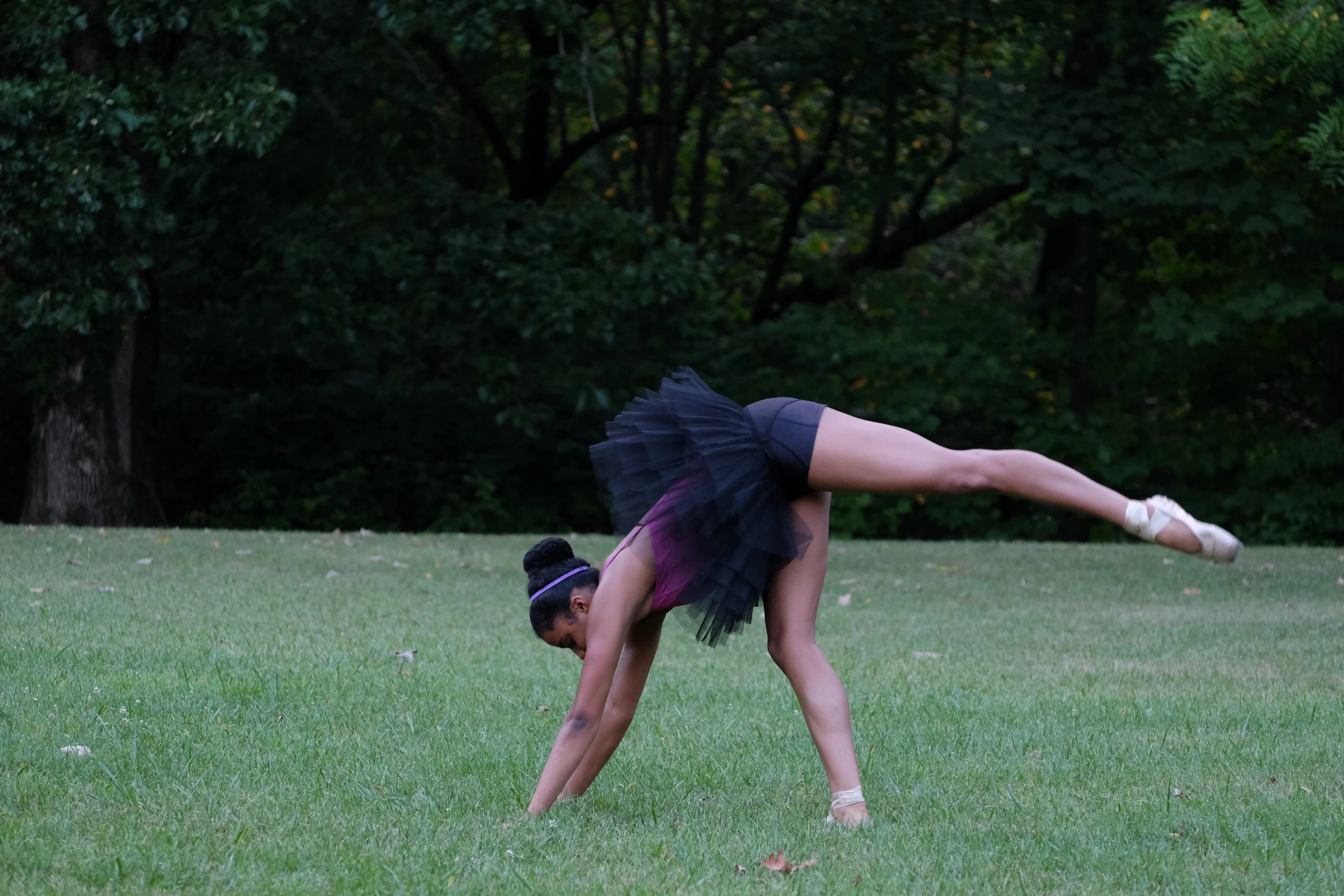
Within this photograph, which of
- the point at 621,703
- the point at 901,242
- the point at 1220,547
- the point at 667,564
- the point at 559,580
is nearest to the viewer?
the point at 1220,547

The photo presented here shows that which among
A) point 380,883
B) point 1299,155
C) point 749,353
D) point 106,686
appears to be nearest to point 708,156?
point 749,353

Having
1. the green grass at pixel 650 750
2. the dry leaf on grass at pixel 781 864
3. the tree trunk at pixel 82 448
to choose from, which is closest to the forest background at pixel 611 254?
the tree trunk at pixel 82 448

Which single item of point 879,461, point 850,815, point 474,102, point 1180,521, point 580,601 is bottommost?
point 850,815

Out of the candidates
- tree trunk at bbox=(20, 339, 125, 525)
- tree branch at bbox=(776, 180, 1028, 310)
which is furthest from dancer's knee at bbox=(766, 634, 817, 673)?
tree branch at bbox=(776, 180, 1028, 310)

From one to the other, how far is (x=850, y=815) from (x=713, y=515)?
1043 millimetres

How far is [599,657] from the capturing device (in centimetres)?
408

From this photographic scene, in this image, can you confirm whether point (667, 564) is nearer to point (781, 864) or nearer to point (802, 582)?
point (802, 582)

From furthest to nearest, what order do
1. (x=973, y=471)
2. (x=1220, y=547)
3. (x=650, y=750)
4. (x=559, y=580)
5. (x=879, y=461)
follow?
(x=650, y=750)
(x=559, y=580)
(x=879, y=461)
(x=973, y=471)
(x=1220, y=547)

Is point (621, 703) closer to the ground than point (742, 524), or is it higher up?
closer to the ground

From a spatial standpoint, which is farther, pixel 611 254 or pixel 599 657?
pixel 611 254

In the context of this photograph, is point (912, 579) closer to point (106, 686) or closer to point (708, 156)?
point (106, 686)

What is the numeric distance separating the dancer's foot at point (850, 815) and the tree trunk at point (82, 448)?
1349cm

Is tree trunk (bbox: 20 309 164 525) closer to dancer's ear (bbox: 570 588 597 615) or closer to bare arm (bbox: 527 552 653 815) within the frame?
dancer's ear (bbox: 570 588 597 615)

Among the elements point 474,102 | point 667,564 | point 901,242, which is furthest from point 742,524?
point 901,242
